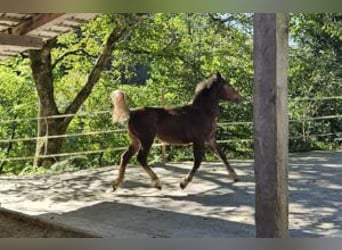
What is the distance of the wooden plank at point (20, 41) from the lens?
369cm

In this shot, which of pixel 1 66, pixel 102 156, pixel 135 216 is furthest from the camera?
pixel 1 66

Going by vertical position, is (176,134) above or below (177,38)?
below

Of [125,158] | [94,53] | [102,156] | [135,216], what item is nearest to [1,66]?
[94,53]

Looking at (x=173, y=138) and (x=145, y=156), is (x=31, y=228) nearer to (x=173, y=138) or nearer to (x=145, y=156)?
(x=145, y=156)

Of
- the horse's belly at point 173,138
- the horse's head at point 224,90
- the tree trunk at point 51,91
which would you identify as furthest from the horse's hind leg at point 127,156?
the tree trunk at point 51,91

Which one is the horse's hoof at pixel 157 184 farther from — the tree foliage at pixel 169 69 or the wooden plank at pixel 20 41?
the tree foliage at pixel 169 69

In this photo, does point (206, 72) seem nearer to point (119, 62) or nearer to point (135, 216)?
point (119, 62)

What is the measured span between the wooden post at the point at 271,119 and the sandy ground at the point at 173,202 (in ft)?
2.41

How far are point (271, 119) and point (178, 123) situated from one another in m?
1.74

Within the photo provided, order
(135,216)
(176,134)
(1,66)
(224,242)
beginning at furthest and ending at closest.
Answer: (1,66)
(176,134)
(135,216)
(224,242)

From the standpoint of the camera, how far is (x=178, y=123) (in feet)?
13.5

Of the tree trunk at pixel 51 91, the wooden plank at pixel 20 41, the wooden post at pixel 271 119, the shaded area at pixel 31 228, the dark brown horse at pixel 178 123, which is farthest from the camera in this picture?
the tree trunk at pixel 51 91

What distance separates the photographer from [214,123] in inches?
168

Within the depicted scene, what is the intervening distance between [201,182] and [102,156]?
3075mm
